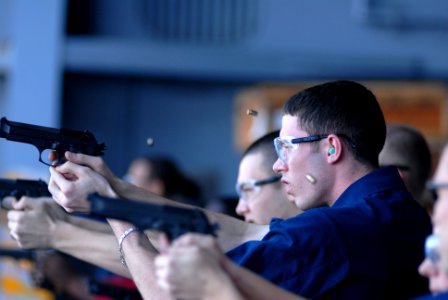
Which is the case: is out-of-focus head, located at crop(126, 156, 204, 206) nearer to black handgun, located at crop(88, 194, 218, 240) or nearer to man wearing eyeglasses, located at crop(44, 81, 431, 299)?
man wearing eyeglasses, located at crop(44, 81, 431, 299)

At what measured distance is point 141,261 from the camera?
404 centimetres

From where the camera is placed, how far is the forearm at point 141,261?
13.0ft

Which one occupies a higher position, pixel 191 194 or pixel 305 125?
pixel 305 125

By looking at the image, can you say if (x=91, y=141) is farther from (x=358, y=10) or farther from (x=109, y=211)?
(x=358, y=10)

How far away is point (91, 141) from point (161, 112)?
826cm

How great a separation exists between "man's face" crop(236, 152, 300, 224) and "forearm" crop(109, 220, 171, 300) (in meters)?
1.66

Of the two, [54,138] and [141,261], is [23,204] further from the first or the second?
[141,261]

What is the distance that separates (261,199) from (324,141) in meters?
1.45

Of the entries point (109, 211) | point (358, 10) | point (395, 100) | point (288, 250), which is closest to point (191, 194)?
point (395, 100)

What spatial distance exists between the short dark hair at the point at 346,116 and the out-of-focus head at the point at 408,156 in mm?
1271

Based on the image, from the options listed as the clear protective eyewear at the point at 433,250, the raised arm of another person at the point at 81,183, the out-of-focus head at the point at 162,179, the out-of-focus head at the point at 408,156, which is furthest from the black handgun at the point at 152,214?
the out-of-focus head at the point at 162,179

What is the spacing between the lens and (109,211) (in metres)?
3.38

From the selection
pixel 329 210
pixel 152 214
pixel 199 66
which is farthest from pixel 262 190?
pixel 199 66

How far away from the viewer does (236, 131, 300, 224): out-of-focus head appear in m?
5.79
